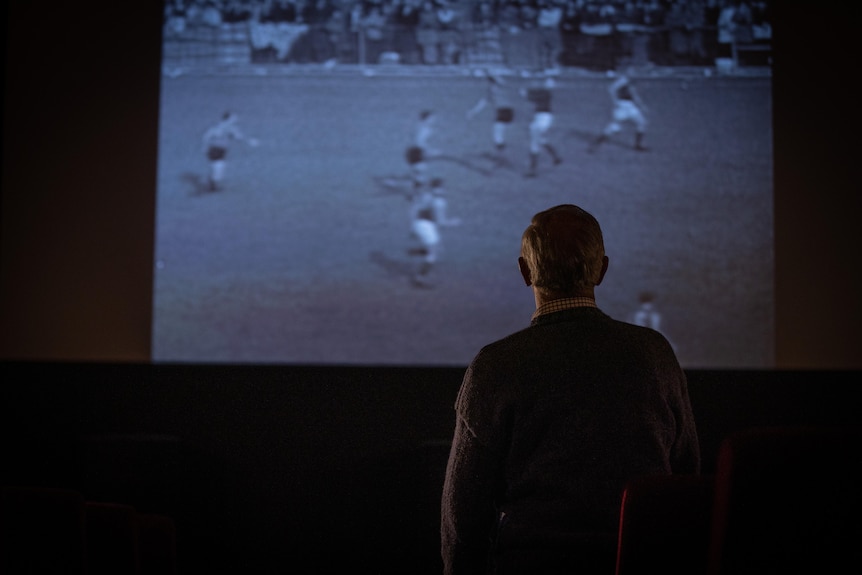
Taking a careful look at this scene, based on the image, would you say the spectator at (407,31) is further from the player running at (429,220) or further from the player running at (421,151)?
the player running at (429,220)

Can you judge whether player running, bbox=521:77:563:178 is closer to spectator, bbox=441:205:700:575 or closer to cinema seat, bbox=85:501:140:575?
spectator, bbox=441:205:700:575

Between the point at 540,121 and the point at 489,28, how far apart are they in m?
0.50

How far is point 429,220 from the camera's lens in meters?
3.46

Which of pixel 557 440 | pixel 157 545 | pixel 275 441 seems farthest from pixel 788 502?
pixel 275 441

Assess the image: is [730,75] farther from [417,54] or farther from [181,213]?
[181,213]

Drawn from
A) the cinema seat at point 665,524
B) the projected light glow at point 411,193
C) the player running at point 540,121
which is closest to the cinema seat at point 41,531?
the cinema seat at point 665,524

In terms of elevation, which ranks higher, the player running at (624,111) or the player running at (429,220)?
the player running at (624,111)

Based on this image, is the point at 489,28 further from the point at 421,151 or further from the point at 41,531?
the point at 41,531

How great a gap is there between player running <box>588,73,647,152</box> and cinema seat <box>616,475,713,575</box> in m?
2.54

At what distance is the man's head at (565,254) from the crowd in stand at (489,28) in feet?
7.23

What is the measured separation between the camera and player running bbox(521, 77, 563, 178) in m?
3.47

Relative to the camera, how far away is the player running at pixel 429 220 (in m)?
3.45

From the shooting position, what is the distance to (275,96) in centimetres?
351

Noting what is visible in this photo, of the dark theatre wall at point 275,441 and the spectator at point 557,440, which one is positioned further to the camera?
the dark theatre wall at point 275,441
